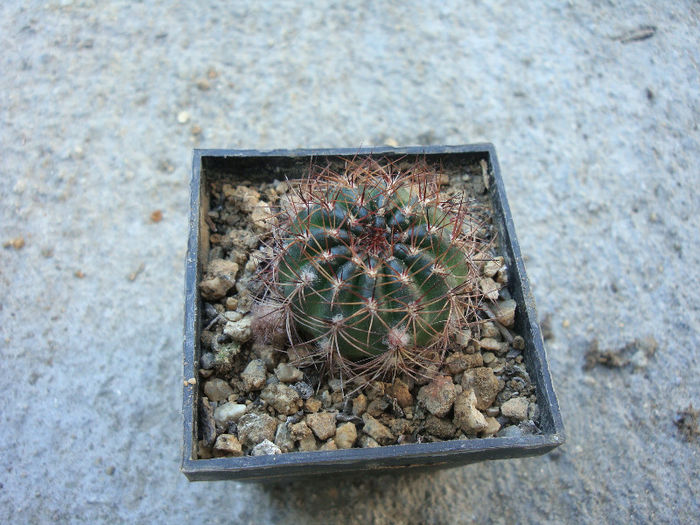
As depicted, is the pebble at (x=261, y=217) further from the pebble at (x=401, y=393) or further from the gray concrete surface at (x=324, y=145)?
the gray concrete surface at (x=324, y=145)

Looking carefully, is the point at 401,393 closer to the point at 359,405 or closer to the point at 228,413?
the point at 359,405

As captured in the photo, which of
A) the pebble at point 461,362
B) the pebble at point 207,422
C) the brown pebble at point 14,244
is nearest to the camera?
the pebble at point 207,422

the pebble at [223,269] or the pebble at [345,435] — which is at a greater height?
the pebble at [223,269]

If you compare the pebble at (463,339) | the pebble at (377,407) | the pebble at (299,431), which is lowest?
the pebble at (299,431)

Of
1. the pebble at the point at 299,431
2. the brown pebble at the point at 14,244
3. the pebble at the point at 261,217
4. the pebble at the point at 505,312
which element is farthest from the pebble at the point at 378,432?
the brown pebble at the point at 14,244

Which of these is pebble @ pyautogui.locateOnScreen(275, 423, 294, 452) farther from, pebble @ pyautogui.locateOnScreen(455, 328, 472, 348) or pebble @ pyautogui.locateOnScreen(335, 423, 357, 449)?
pebble @ pyautogui.locateOnScreen(455, 328, 472, 348)

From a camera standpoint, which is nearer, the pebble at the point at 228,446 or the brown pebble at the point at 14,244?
the pebble at the point at 228,446
